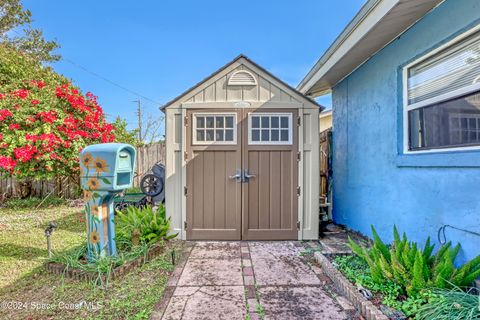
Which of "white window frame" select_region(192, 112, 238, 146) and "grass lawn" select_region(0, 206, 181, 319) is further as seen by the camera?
"white window frame" select_region(192, 112, 238, 146)

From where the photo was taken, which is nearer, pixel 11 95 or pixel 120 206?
pixel 120 206

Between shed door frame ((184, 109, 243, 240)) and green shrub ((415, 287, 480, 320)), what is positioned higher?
shed door frame ((184, 109, 243, 240))

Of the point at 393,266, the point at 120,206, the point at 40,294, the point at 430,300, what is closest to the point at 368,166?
the point at 393,266

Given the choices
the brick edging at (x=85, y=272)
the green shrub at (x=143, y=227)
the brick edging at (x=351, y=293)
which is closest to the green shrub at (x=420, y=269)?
the brick edging at (x=351, y=293)

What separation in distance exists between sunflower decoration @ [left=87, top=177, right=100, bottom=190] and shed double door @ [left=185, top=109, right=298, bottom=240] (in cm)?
160

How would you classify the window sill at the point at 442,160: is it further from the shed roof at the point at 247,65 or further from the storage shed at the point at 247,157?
the shed roof at the point at 247,65

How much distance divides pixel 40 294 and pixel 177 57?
13453 mm

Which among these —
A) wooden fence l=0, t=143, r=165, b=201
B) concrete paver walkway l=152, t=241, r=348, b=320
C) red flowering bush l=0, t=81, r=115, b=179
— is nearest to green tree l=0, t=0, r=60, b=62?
red flowering bush l=0, t=81, r=115, b=179

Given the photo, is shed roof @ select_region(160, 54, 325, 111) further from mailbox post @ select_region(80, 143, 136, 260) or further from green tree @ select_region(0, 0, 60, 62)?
green tree @ select_region(0, 0, 60, 62)

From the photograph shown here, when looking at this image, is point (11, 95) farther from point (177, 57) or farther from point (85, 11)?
point (177, 57)

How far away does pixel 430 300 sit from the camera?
1940 millimetres

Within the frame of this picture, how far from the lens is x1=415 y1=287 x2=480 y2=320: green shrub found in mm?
1795

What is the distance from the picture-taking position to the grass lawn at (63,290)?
2270mm

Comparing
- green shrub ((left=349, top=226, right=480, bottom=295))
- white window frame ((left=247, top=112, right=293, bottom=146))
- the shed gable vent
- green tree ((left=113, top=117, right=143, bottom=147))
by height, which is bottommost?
green shrub ((left=349, top=226, right=480, bottom=295))
